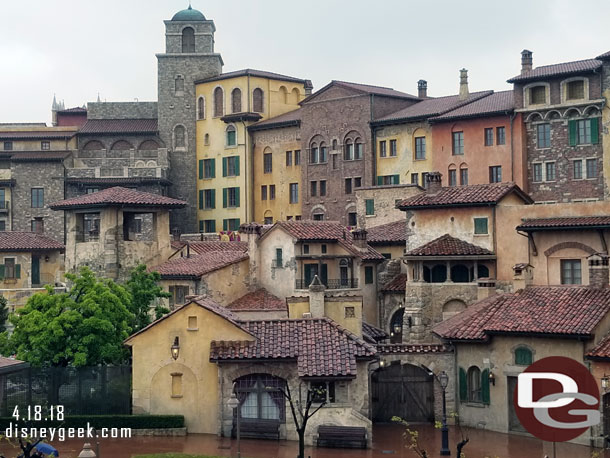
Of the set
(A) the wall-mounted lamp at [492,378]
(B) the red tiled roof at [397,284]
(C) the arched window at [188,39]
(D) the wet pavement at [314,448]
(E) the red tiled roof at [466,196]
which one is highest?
(C) the arched window at [188,39]

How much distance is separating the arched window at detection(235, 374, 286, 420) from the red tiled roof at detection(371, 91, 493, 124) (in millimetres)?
40223

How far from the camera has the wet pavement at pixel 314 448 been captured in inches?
1510

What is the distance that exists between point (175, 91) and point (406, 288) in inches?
1657

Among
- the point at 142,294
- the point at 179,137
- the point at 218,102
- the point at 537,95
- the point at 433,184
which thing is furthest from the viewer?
the point at 179,137

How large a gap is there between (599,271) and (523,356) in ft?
14.6

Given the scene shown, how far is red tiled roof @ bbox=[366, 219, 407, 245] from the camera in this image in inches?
2601

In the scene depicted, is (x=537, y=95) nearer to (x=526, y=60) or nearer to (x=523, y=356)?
(x=526, y=60)

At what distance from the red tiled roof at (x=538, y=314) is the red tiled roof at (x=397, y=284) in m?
15.3

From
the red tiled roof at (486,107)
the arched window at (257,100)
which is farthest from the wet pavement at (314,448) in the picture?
the arched window at (257,100)

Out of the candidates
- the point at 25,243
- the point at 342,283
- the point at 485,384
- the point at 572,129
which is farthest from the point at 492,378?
the point at 25,243

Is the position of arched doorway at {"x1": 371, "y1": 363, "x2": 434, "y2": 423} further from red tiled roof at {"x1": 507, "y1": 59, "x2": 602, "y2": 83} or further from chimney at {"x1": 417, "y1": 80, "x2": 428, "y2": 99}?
chimney at {"x1": 417, "y1": 80, "x2": 428, "y2": 99}

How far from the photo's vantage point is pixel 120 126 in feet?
313

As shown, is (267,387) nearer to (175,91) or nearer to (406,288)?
(406,288)

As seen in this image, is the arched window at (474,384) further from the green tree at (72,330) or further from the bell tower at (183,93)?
the bell tower at (183,93)
